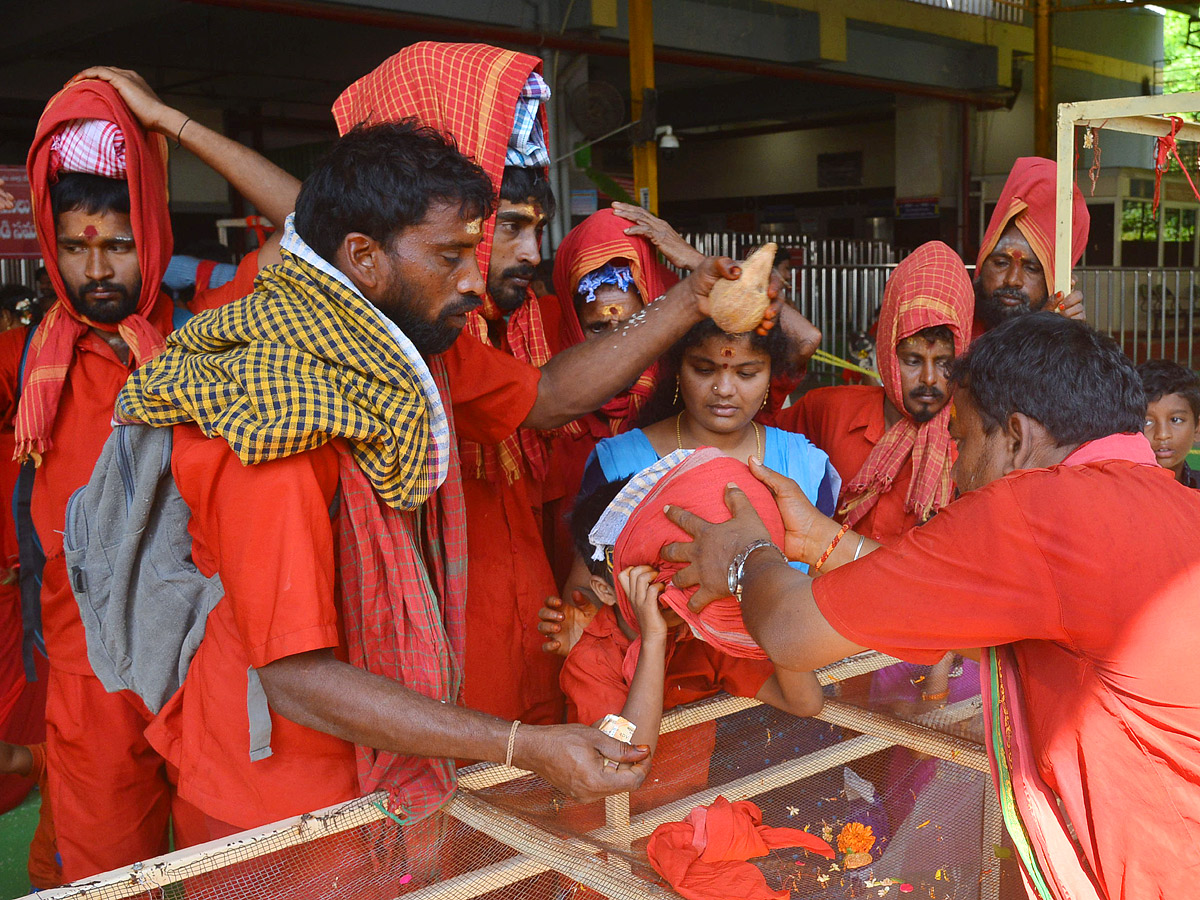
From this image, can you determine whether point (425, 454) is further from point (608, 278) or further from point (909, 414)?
point (909, 414)

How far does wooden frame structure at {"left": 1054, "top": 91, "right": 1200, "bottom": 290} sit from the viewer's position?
8.49ft

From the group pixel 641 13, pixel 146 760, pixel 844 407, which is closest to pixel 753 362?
pixel 844 407

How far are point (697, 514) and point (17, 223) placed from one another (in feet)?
19.0

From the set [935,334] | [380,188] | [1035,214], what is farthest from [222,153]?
[1035,214]

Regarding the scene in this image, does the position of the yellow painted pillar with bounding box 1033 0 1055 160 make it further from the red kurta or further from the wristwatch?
the red kurta

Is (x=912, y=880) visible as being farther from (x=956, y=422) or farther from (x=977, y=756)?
(x=956, y=422)

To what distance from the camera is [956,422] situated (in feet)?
5.87

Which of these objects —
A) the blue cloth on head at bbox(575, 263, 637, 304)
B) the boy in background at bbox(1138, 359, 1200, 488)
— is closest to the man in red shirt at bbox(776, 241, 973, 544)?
the blue cloth on head at bbox(575, 263, 637, 304)

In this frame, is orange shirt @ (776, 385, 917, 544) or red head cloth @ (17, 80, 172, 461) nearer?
red head cloth @ (17, 80, 172, 461)

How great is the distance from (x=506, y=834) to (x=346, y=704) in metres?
0.43

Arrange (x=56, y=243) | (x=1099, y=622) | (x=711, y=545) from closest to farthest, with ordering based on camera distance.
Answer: (x=1099, y=622) < (x=711, y=545) < (x=56, y=243)

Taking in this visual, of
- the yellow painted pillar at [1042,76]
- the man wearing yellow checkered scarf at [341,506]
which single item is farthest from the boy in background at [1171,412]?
the yellow painted pillar at [1042,76]

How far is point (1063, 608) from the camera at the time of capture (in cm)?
146

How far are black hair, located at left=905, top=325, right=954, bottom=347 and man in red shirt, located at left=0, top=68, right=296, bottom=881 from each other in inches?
65.3
